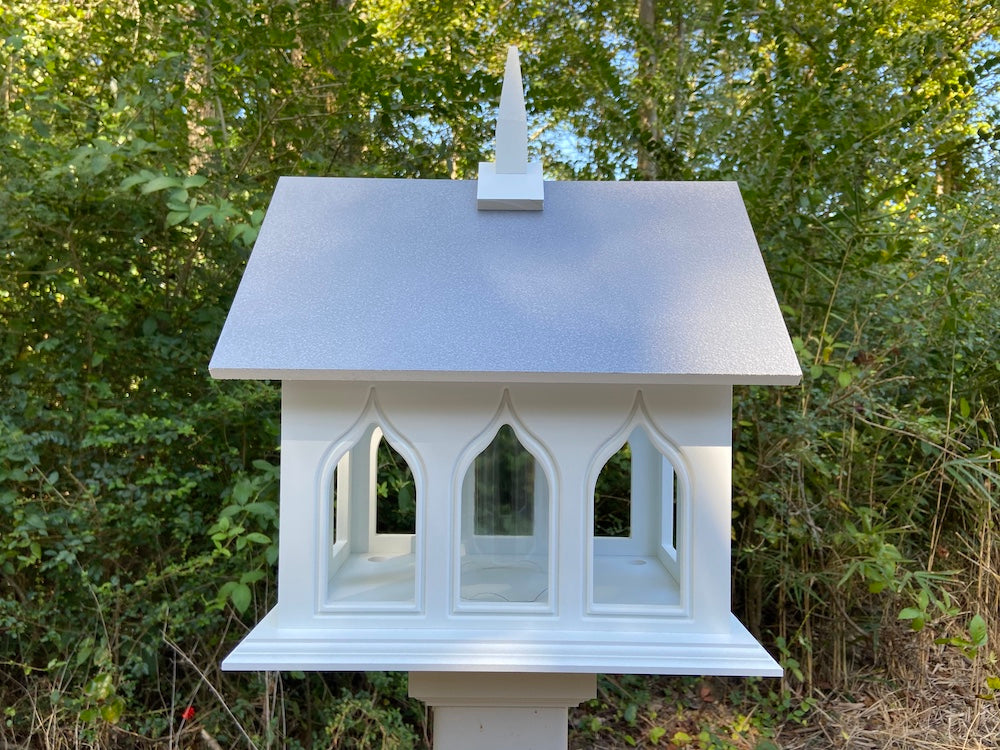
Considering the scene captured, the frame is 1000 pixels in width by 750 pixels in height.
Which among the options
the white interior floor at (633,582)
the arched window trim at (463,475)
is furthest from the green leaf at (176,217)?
the white interior floor at (633,582)

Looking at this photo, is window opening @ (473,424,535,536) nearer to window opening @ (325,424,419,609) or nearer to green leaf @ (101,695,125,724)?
window opening @ (325,424,419,609)

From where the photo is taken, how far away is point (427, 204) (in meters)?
1.69

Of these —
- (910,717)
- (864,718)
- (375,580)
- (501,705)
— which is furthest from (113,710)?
(910,717)

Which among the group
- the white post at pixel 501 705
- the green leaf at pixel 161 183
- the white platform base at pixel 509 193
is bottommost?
the white post at pixel 501 705

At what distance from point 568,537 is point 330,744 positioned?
182 centimetres

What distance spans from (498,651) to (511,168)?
103 centimetres

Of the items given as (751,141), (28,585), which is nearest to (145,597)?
(28,585)

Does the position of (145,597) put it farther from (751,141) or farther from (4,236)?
(751,141)

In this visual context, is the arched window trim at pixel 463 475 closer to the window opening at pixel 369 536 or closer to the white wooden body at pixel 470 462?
the white wooden body at pixel 470 462

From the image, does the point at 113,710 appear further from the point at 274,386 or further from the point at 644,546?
the point at 644,546

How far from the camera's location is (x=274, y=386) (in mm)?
2729

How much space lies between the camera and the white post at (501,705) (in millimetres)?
1664

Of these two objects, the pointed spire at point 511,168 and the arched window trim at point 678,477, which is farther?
the pointed spire at point 511,168

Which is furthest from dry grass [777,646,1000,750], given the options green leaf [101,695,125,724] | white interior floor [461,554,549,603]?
green leaf [101,695,125,724]
